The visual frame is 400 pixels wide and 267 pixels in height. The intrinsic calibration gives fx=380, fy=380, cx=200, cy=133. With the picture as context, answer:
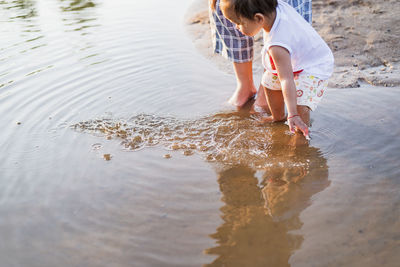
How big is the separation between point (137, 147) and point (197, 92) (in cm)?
112

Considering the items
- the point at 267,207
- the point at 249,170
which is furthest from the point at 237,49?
the point at 267,207

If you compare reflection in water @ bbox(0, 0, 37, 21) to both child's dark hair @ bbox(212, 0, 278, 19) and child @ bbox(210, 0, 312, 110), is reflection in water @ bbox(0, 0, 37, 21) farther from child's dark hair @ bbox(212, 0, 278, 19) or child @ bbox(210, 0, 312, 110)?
child's dark hair @ bbox(212, 0, 278, 19)

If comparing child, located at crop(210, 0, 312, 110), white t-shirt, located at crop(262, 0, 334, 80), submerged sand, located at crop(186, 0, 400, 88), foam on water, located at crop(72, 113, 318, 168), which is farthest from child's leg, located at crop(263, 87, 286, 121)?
submerged sand, located at crop(186, 0, 400, 88)

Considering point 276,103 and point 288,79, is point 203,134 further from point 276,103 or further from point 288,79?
point 288,79

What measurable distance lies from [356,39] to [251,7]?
2555mm

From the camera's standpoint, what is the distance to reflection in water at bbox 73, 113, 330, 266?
1.94m

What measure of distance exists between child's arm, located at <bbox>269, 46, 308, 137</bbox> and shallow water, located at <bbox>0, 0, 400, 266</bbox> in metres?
0.27

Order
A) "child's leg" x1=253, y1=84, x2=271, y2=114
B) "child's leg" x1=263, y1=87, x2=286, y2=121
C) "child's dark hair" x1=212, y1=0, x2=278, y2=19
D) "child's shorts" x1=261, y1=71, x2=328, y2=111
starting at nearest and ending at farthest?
"child's dark hair" x1=212, y1=0, x2=278, y2=19, "child's shorts" x1=261, y1=71, x2=328, y2=111, "child's leg" x1=263, y1=87, x2=286, y2=121, "child's leg" x1=253, y1=84, x2=271, y2=114

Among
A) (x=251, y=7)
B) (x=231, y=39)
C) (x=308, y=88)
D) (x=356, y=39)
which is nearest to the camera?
(x=251, y=7)

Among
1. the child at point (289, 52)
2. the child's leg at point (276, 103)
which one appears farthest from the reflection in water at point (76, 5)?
the child at point (289, 52)

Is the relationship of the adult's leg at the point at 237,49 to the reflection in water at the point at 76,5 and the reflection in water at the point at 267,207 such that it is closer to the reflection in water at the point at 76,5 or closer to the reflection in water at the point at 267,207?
the reflection in water at the point at 267,207

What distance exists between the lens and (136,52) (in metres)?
4.99

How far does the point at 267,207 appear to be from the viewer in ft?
7.26

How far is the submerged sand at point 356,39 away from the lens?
3.80 m
